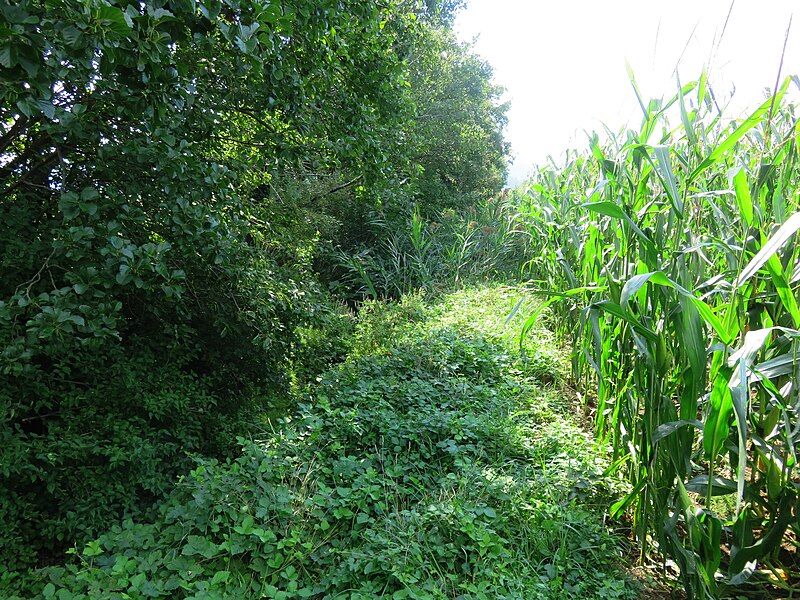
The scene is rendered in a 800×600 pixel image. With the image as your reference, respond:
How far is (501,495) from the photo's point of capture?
Answer: 210 cm

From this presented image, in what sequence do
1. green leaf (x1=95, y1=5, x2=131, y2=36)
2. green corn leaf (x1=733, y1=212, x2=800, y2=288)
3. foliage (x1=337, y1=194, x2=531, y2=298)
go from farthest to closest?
foliage (x1=337, y1=194, x2=531, y2=298) < green leaf (x1=95, y1=5, x2=131, y2=36) < green corn leaf (x1=733, y1=212, x2=800, y2=288)

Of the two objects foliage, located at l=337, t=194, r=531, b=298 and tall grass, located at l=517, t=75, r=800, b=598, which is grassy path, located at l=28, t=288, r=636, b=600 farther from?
foliage, located at l=337, t=194, r=531, b=298

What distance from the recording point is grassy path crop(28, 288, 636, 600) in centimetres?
172

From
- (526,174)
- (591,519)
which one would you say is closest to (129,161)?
Result: (591,519)

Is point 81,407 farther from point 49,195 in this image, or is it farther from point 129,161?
→ point 129,161

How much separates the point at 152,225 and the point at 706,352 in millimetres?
2475

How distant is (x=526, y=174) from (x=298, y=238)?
5.11m

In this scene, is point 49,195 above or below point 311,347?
above

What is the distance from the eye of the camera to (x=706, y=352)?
1.56 metres

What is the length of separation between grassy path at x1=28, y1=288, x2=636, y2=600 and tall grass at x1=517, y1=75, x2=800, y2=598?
300 millimetres

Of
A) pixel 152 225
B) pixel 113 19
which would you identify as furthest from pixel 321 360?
pixel 113 19

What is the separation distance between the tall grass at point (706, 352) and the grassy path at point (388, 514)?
0.30 metres

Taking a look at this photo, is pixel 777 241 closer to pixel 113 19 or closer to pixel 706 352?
pixel 706 352

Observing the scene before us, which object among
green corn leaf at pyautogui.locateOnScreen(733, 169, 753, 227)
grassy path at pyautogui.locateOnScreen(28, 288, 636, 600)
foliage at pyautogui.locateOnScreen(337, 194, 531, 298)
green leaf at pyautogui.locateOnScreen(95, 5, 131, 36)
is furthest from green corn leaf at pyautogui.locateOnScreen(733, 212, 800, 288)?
foliage at pyautogui.locateOnScreen(337, 194, 531, 298)
